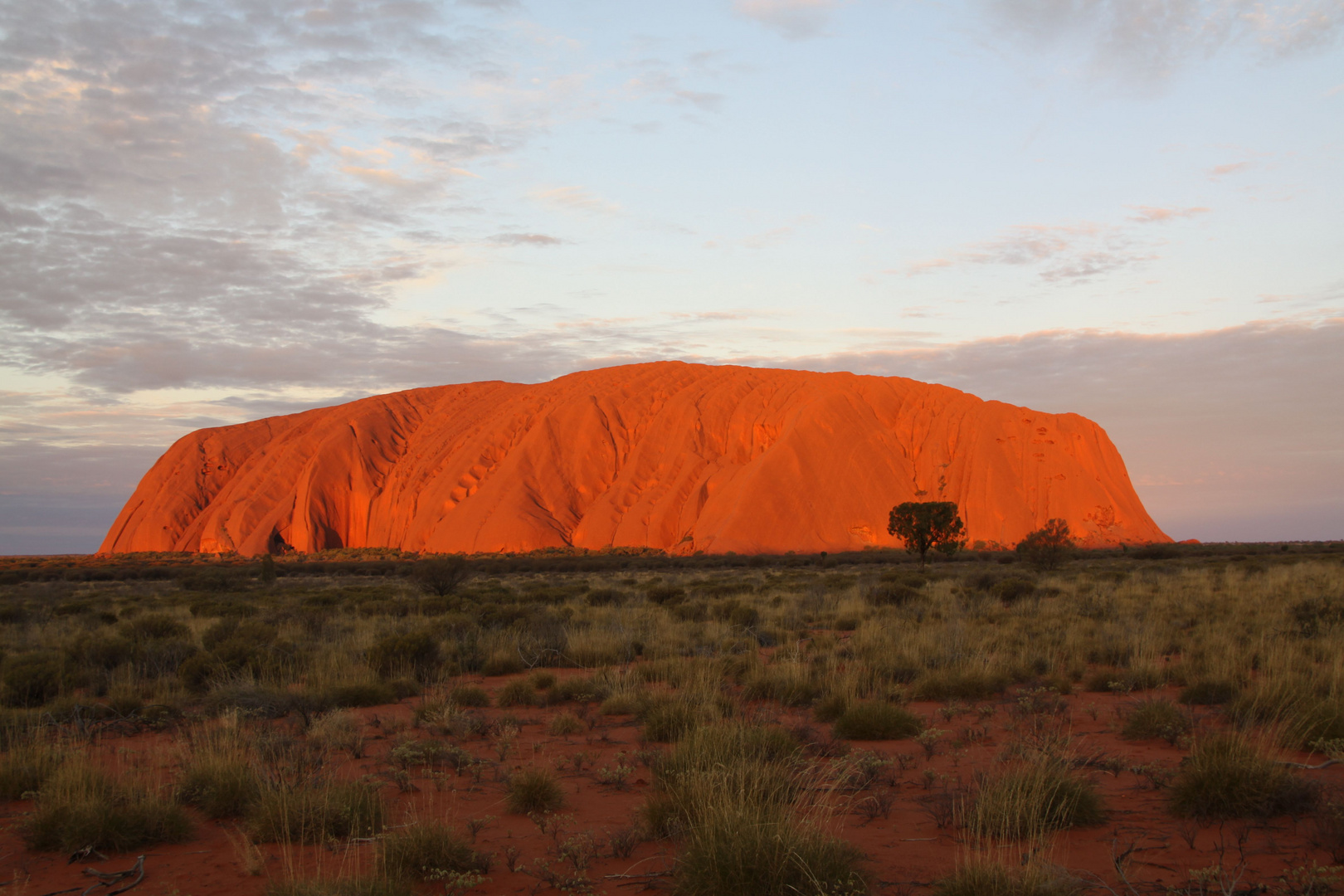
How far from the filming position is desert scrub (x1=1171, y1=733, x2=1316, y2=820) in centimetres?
483

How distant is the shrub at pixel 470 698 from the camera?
9.29 metres

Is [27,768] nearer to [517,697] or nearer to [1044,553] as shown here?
[517,697]

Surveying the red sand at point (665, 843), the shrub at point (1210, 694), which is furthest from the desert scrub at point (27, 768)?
the shrub at point (1210, 694)

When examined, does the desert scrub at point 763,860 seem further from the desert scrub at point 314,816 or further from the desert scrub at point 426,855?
the desert scrub at point 314,816

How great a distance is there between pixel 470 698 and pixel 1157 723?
275 inches

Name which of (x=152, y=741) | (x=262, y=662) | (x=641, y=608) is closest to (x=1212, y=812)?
(x=152, y=741)

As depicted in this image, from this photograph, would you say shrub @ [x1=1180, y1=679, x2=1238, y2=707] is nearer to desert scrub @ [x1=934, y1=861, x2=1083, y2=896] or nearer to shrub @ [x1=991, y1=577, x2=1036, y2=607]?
desert scrub @ [x1=934, y1=861, x2=1083, y2=896]

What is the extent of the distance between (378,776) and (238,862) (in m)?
1.64

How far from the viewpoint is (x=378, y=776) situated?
6418mm

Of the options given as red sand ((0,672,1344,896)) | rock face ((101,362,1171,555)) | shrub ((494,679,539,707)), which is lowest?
shrub ((494,679,539,707))

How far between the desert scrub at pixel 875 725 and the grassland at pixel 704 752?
25 millimetres

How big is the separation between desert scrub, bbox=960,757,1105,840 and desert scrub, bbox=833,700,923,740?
216cm

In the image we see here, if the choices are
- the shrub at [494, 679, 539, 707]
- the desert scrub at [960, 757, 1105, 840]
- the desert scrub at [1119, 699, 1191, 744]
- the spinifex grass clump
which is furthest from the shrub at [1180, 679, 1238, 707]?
the shrub at [494, 679, 539, 707]

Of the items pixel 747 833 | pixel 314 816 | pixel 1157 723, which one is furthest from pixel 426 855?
pixel 1157 723
